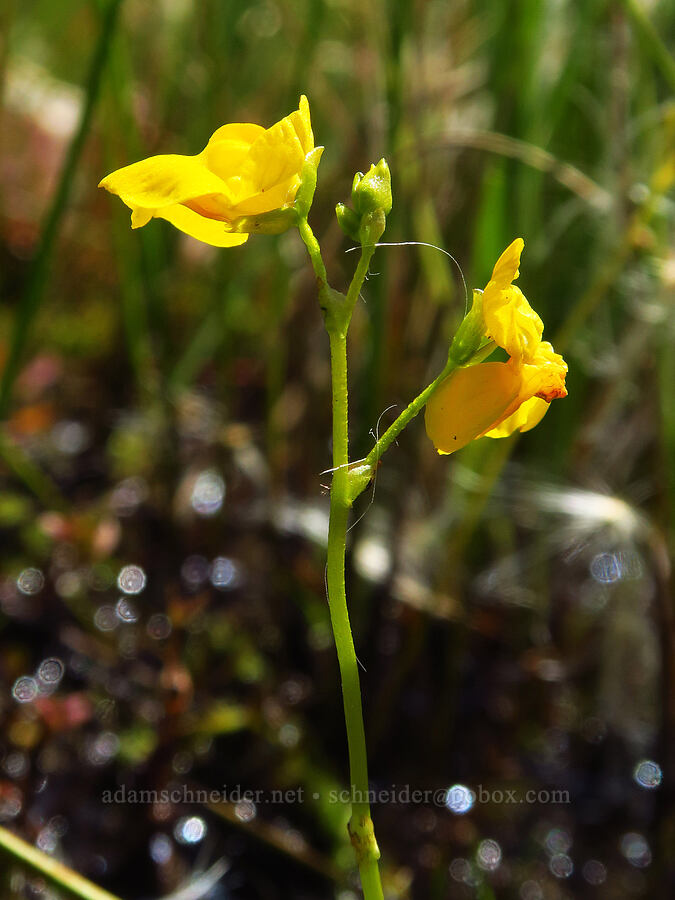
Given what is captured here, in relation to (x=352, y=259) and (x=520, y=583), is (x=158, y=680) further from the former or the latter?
(x=352, y=259)

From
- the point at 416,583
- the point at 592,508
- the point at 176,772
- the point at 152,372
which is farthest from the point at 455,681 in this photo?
the point at 152,372

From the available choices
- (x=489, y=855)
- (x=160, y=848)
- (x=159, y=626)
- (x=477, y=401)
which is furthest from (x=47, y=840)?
(x=477, y=401)

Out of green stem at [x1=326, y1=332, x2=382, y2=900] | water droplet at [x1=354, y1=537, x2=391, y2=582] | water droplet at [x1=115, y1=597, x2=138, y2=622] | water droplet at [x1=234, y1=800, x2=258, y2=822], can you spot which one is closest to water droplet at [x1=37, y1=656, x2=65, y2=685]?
water droplet at [x1=115, y1=597, x2=138, y2=622]

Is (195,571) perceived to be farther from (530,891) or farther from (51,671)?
(530,891)

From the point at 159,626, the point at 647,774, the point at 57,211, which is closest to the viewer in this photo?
the point at 57,211

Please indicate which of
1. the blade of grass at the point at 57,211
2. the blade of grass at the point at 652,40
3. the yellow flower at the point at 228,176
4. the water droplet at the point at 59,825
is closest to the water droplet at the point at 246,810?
the water droplet at the point at 59,825

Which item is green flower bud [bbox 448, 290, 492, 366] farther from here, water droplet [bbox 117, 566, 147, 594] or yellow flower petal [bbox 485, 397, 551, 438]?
water droplet [bbox 117, 566, 147, 594]
